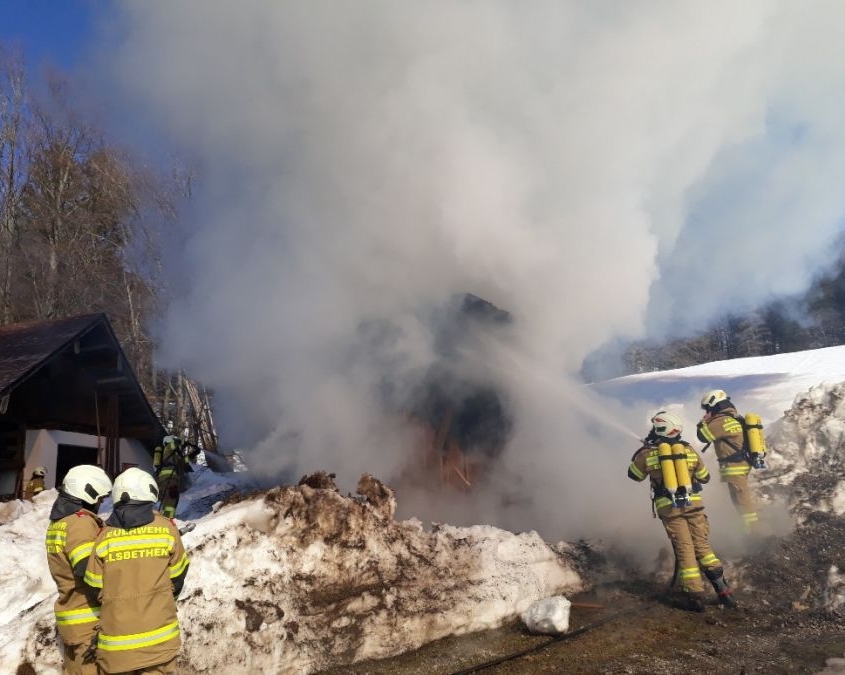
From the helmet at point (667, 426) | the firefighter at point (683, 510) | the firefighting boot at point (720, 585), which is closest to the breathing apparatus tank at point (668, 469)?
the firefighter at point (683, 510)

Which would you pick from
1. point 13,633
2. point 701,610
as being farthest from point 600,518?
point 13,633

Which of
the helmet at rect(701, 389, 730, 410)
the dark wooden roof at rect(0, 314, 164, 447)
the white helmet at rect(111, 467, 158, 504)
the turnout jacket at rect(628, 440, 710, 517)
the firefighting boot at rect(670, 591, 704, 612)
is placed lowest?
the firefighting boot at rect(670, 591, 704, 612)

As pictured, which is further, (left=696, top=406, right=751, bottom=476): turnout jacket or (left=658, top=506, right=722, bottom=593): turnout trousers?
(left=696, top=406, right=751, bottom=476): turnout jacket

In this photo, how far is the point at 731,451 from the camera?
7023 mm

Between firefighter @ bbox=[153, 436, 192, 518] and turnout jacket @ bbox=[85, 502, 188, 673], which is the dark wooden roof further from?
turnout jacket @ bbox=[85, 502, 188, 673]

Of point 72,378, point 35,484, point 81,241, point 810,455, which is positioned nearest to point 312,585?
point 810,455

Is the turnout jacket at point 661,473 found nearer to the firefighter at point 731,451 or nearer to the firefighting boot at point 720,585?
the firefighting boot at point 720,585

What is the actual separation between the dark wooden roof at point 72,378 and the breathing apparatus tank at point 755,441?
10322 mm

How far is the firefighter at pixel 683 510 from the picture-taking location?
18.1 feet

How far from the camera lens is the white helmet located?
3.18 meters

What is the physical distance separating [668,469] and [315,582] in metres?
3.58

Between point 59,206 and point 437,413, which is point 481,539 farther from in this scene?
point 59,206

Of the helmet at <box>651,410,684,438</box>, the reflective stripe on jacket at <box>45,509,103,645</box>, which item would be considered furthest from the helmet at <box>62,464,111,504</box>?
the helmet at <box>651,410,684,438</box>

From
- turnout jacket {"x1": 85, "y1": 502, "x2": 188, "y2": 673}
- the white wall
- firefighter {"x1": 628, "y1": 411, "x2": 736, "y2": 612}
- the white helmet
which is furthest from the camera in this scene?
the white wall
